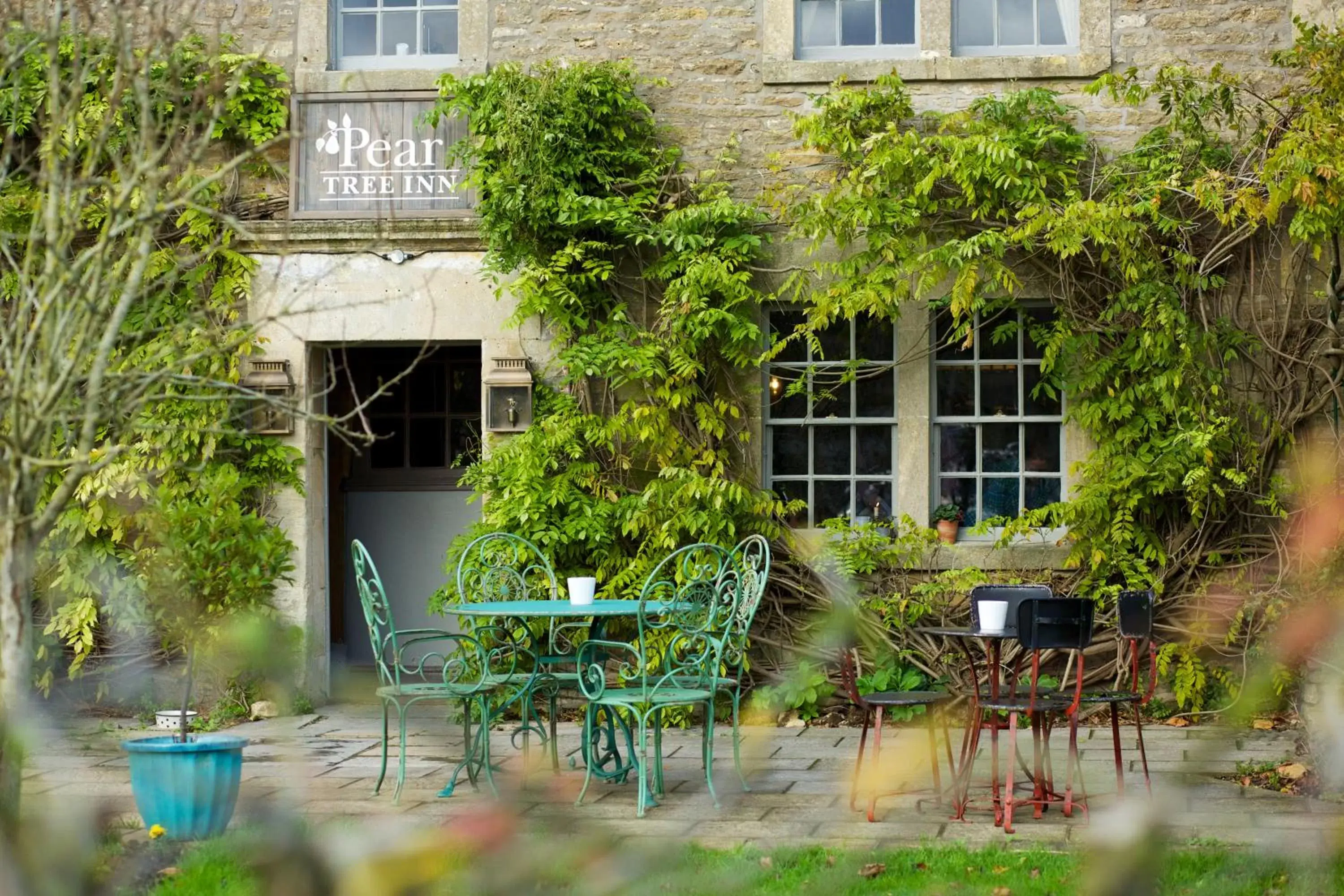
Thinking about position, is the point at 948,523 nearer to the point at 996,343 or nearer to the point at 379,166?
the point at 996,343

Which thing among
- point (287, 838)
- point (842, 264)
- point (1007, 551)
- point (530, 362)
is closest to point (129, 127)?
point (530, 362)

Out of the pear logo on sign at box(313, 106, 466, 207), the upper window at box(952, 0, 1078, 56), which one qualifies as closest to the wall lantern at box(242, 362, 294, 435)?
the pear logo on sign at box(313, 106, 466, 207)

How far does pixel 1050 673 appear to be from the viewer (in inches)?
338

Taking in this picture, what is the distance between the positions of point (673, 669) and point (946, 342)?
2897 millimetres

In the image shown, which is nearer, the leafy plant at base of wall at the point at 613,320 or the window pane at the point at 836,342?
the leafy plant at base of wall at the point at 613,320

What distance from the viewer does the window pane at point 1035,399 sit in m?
8.86

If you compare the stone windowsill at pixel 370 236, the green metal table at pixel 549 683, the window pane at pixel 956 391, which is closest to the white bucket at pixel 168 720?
the green metal table at pixel 549 683

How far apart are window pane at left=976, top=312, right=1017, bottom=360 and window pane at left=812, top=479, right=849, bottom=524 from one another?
110cm

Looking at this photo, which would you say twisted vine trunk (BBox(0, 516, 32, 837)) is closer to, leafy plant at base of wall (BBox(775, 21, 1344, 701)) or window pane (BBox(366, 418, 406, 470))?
leafy plant at base of wall (BBox(775, 21, 1344, 701))

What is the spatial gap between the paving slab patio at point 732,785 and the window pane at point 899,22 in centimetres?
392

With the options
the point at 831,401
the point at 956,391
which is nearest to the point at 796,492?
the point at 831,401

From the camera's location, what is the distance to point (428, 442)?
10.6 metres

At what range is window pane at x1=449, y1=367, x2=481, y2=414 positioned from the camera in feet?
34.5

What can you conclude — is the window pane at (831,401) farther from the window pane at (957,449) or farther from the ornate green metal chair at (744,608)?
the ornate green metal chair at (744,608)
